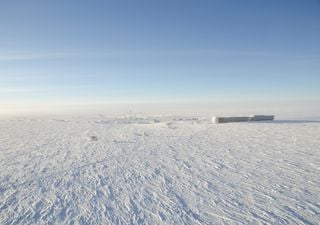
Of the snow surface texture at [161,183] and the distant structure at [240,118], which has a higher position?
the distant structure at [240,118]

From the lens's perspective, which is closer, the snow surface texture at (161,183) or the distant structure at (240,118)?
the snow surface texture at (161,183)

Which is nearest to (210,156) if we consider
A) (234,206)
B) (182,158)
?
(182,158)

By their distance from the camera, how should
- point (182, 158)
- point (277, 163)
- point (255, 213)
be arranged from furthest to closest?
point (182, 158) < point (277, 163) < point (255, 213)

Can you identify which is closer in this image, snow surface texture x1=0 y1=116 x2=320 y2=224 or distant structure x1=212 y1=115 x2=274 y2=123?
snow surface texture x1=0 y1=116 x2=320 y2=224

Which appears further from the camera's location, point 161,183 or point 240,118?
point 240,118

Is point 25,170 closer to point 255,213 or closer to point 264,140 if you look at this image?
point 255,213

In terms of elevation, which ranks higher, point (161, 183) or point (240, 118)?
point (240, 118)

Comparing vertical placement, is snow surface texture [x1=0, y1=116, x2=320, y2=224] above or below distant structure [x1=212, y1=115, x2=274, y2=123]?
below

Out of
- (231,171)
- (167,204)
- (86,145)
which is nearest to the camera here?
(167,204)
